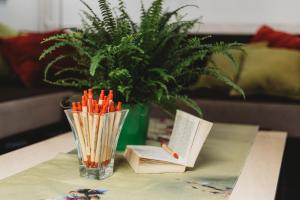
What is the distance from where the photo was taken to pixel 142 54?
1.25 meters

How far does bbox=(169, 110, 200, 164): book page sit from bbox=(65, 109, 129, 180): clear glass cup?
0.20 m

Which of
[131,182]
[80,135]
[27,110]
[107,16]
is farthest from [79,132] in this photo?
[27,110]

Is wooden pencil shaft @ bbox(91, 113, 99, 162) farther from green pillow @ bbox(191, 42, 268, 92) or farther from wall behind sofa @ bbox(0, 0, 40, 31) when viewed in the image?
wall behind sofa @ bbox(0, 0, 40, 31)

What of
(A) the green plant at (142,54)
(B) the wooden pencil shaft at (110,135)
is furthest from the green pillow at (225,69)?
(B) the wooden pencil shaft at (110,135)

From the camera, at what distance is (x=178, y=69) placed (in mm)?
1299

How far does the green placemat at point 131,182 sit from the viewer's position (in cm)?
90

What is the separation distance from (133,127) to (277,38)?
1640mm

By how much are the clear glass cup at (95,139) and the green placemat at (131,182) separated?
26mm

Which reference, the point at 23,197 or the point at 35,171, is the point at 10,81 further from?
the point at 23,197

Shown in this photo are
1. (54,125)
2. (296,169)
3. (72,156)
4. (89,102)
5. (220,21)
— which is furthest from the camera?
(220,21)

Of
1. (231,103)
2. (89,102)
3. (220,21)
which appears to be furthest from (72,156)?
(220,21)

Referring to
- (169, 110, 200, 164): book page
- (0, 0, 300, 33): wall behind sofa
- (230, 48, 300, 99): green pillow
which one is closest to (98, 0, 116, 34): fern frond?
(169, 110, 200, 164): book page

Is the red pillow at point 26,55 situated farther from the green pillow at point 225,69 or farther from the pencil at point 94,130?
the pencil at point 94,130

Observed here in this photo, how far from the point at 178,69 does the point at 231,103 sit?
1064 mm
